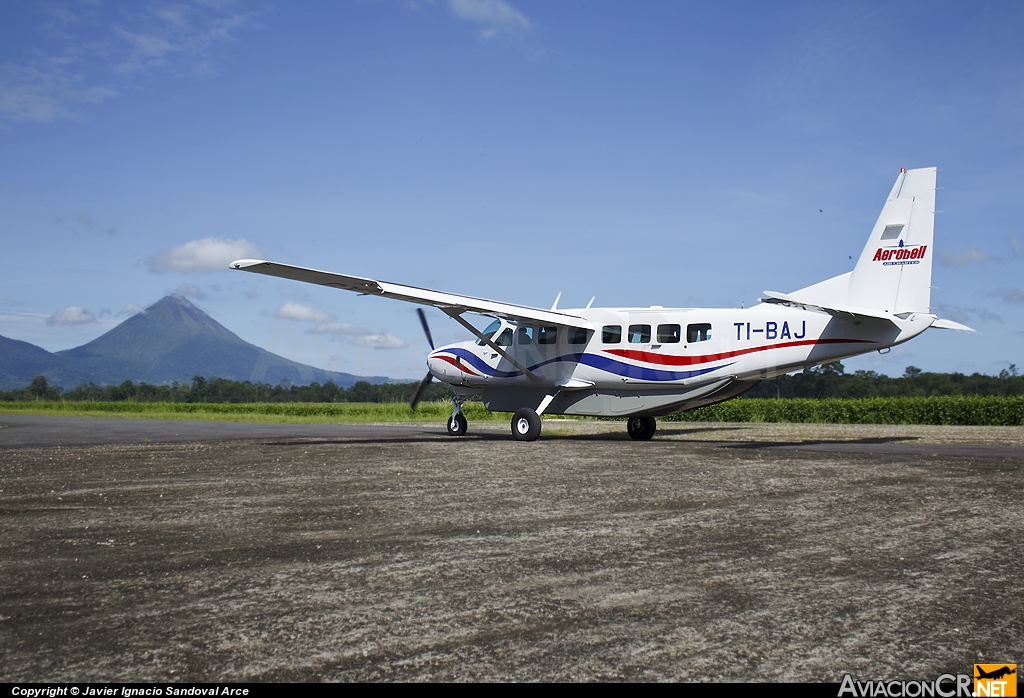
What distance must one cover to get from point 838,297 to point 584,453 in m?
6.30

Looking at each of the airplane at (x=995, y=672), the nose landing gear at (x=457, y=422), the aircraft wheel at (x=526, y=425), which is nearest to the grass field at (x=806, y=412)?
the nose landing gear at (x=457, y=422)

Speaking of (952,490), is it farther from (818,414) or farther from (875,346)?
(818,414)

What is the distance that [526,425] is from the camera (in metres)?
17.8

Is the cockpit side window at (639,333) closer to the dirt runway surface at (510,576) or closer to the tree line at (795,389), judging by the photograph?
the dirt runway surface at (510,576)

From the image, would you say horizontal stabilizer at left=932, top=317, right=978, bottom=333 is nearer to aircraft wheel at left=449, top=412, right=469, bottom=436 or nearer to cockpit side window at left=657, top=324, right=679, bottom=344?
cockpit side window at left=657, top=324, right=679, bottom=344

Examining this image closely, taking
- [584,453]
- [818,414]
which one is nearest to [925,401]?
[818,414]

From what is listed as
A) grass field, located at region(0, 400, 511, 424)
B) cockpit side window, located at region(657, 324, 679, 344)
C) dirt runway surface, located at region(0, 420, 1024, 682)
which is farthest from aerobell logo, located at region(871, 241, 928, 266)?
grass field, located at region(0, 400, 511, 424)

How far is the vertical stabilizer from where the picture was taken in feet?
47.7

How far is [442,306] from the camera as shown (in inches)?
674

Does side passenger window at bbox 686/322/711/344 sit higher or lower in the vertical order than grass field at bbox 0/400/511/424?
higher

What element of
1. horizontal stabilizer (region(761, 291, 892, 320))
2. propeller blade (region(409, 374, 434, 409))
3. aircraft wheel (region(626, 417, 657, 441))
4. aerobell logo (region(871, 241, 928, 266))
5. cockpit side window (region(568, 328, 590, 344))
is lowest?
aircraft wheel (region(626, 417, 657, 441))

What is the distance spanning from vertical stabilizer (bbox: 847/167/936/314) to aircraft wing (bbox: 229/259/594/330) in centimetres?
604

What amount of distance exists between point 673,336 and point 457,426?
719 cm

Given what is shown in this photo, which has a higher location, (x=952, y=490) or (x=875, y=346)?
(x=875, y=346)
